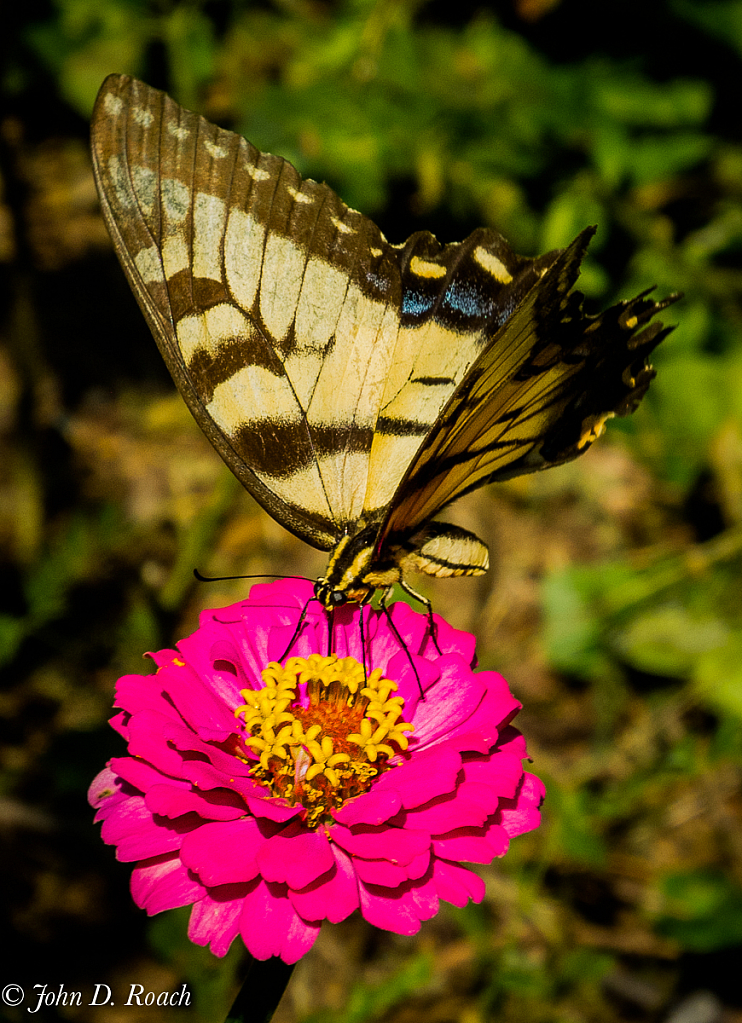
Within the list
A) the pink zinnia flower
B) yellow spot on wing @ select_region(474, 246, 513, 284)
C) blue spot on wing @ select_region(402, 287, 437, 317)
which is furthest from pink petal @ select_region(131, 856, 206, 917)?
yellow spot on wing @ select_region(474, 246, 513, 284)

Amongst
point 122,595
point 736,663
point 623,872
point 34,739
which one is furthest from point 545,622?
point 34,739

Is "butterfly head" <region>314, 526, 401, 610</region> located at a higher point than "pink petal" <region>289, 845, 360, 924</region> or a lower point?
higher

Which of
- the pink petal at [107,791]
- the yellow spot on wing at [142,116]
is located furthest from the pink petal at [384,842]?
the yellow spot on wing at [142,116]

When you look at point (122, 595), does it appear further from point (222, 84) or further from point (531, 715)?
point (222, 84)

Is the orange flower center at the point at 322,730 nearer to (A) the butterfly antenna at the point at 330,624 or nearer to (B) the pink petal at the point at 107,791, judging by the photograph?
(A) the butterfly antenna at the point at 330,624

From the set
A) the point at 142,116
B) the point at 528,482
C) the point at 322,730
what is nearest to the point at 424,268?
the point at 142,116

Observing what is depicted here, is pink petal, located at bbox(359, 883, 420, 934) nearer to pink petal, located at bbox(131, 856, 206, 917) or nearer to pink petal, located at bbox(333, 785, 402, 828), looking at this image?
pink petal, located at bbox(333, 785, 402, 828)

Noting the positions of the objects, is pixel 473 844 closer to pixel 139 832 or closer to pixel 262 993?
pixel 262 993
